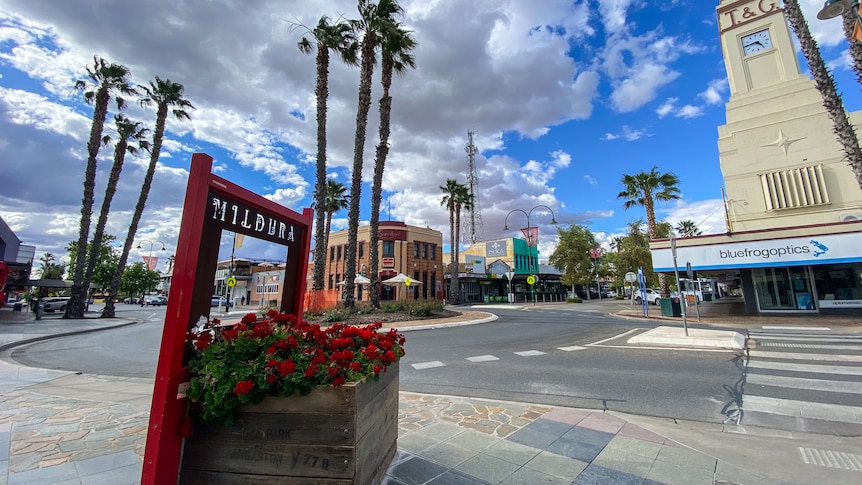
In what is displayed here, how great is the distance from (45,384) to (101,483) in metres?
5.74

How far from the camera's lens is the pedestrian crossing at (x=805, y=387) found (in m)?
4.68

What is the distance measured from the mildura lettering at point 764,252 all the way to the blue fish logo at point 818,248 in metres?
0.24

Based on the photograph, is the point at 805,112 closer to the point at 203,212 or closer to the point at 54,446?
the point at 203,212

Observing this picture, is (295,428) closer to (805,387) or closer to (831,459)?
(831,459)

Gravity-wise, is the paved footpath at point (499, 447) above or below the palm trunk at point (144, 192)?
below

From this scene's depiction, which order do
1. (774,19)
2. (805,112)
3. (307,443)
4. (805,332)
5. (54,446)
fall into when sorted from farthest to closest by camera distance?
(774,19)
(805,112)
(805,332)
(54,446)
(307,443)

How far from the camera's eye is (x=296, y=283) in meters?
3.87

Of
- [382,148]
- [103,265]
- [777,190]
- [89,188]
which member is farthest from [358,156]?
[103,265]

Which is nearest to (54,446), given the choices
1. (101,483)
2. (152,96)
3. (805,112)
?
(101,483)

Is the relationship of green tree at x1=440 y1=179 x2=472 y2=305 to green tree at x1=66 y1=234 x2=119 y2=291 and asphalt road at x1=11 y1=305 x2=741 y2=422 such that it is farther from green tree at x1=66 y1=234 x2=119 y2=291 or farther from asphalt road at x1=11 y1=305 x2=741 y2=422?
green tree at x1=66 y1=234 x2=119 y2=291

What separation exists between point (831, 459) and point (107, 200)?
33.3m

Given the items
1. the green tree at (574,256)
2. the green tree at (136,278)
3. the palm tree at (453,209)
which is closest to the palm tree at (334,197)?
the palm tree at (453,209)

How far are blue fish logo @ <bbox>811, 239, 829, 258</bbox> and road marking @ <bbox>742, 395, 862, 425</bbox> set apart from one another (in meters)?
17.8

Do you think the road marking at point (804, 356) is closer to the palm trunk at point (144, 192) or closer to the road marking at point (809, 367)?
the road marking at point (809, 367)
